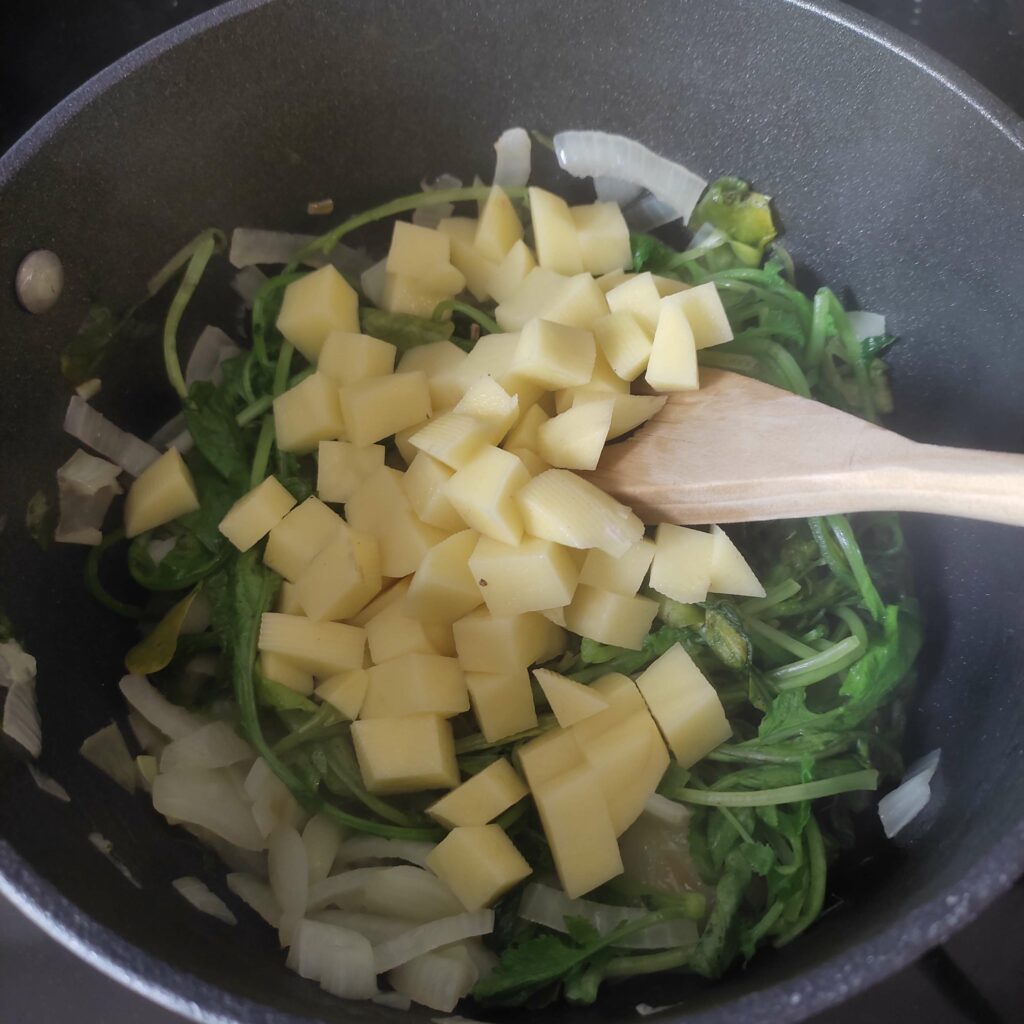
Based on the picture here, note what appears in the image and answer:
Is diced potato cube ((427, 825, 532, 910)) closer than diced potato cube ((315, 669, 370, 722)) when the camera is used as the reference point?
Yes

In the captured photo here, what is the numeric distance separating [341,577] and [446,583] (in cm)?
18

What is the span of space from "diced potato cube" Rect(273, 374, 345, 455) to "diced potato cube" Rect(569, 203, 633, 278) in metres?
0.57

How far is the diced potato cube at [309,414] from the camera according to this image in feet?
5.43

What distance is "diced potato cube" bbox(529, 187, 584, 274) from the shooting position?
1.77m

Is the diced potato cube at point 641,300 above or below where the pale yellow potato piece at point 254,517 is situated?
above

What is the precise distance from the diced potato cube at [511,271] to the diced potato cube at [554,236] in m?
0.03

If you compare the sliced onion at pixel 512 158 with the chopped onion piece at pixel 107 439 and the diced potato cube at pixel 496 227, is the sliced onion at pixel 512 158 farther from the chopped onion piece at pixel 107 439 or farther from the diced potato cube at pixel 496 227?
the chopped onion piece at pixel 107 439

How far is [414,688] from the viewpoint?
4.84 feet

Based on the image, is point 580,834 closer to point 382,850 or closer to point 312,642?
point 382,850

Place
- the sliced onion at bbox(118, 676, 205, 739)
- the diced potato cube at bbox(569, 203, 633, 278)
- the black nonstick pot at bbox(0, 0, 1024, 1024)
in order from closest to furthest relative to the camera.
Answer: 1. the black nonstick pot at bbox(0, 0, 1024, 1024)
2. the sliced onion at bbox(118, 676, 205, 739)
3. the diced potato cube at bbox(569, 203, 633, 278)

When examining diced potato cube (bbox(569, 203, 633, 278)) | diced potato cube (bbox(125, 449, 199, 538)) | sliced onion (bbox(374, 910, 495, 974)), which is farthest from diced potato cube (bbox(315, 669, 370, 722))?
diced potato cube (bbox(569, 203, 633, 278))

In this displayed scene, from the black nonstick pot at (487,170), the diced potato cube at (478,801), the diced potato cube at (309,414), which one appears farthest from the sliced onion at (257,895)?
the diced potato cube at (309,414)

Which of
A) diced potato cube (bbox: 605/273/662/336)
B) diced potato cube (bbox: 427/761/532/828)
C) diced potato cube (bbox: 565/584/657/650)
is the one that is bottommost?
diced potato cube (bbox: 427/761/532/828)

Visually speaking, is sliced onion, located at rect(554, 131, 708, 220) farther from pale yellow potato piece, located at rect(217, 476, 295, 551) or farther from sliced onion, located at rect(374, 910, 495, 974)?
sliced onion, located at rect(374, 910, 495, 974)
